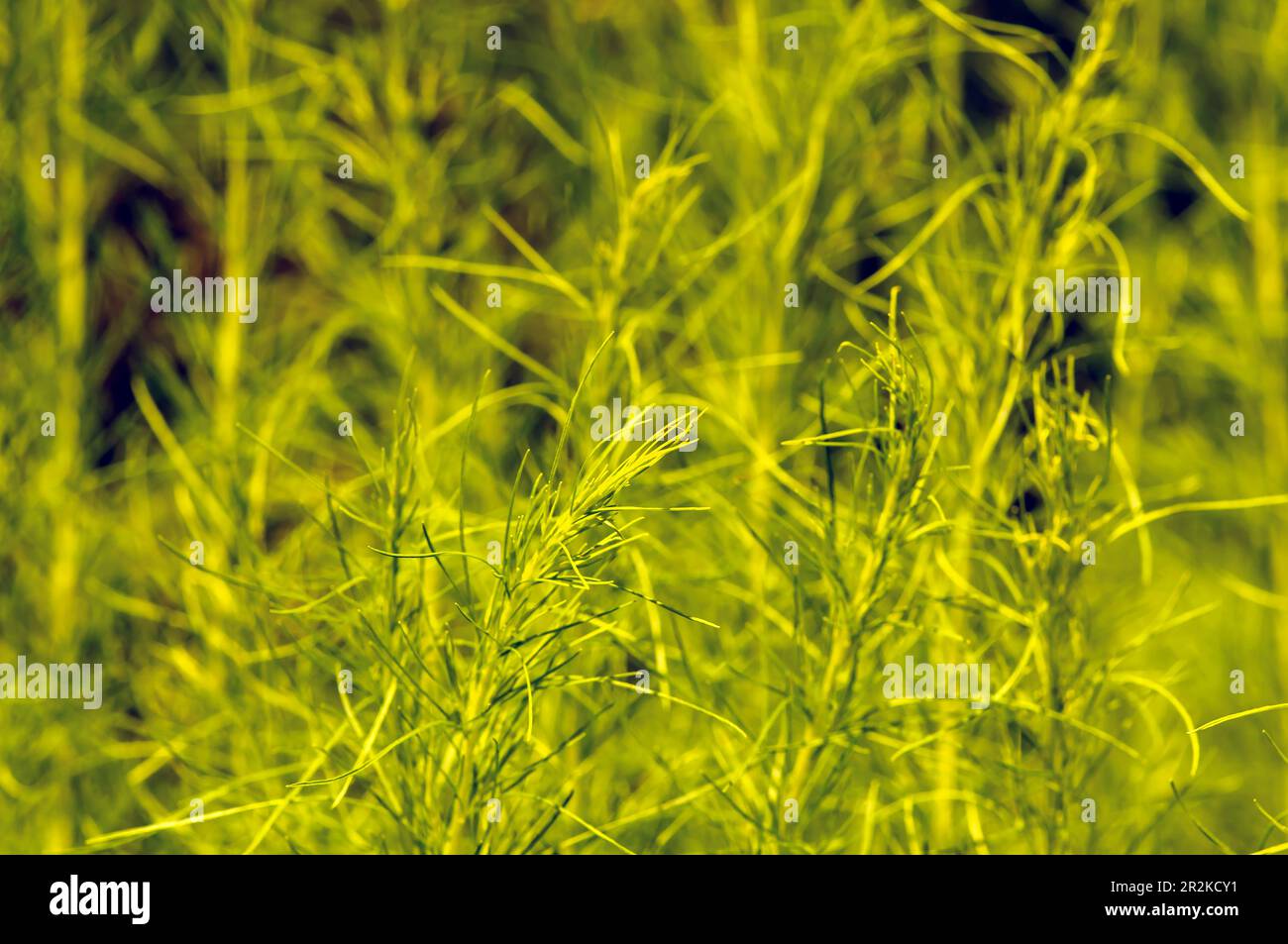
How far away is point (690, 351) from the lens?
1263mm

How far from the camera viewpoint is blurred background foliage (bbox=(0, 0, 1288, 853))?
2.61ft

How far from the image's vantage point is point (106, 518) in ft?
3.81

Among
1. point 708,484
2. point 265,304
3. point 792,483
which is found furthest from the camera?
point 265,304

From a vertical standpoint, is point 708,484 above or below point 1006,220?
below

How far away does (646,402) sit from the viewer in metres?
0.84

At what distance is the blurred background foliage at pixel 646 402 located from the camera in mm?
795

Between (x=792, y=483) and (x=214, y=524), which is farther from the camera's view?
(x=214, y=524)

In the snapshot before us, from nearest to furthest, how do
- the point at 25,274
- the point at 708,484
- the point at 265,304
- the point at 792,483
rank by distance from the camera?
the point at 792,483 → the point at 708,484 → the point at 25,274 → the point at 265,304

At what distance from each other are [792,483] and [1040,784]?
0.30m

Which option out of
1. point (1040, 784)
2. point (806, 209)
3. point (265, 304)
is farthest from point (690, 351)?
point (1040, 784)
